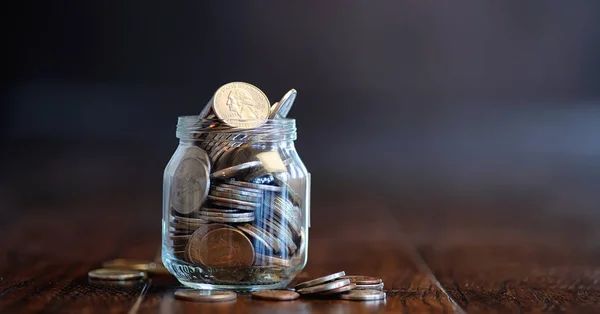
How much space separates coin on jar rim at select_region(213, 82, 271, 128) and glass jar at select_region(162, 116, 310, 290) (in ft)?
0.04

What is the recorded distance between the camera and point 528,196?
3438mm

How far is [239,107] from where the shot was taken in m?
1.37

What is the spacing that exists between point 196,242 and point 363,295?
27 cm

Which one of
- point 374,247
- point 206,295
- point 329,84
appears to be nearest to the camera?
point 206,295

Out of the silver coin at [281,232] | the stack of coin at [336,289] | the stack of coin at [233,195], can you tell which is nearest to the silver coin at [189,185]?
the stack of coin at [233,195]

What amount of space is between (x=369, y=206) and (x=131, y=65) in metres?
1.02

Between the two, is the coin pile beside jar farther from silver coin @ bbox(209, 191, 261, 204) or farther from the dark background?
the dark background

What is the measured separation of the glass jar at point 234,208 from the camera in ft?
4.35

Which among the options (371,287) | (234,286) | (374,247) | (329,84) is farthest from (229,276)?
(329,84)

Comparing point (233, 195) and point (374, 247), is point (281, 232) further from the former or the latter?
point (374, 247)

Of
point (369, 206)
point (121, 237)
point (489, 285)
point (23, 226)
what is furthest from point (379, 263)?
point (369, 206)

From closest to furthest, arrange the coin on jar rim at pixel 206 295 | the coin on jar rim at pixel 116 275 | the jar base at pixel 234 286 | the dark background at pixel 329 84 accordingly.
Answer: the coin on jar rim at pixel 206 295, the jar base at pixel 234 286, the coin on jar rim at pixel 116 275, the dark background at pixel 329 84

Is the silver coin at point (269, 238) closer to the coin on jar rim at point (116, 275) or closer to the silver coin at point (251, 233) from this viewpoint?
the silver coin at point (251, 233)

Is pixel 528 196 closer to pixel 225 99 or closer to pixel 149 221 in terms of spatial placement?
pixel 149 221
